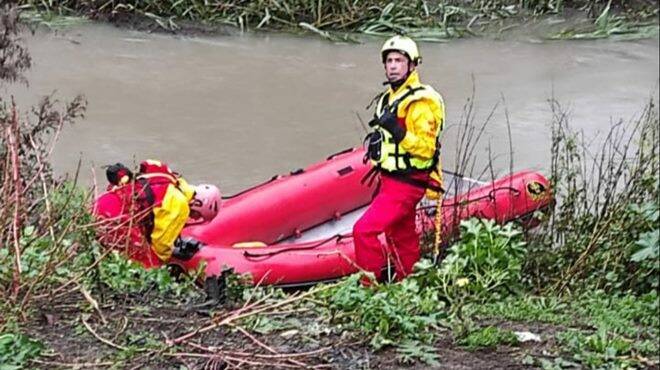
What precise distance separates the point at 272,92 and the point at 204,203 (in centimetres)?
616

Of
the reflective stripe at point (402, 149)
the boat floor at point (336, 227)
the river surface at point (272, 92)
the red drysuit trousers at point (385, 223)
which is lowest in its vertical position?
the river surface at point (272, 92)

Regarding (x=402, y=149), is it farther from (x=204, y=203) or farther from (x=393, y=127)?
(x=204, y=203)

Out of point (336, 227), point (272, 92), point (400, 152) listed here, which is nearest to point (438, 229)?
point (400, 152)

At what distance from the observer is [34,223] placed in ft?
14.8

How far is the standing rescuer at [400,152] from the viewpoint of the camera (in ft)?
19.0

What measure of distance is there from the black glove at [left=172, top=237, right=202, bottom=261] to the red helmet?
204 mm

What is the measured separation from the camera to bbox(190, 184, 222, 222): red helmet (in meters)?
5.62

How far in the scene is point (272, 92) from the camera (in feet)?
38.4

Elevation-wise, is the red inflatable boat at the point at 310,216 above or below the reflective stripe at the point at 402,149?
below

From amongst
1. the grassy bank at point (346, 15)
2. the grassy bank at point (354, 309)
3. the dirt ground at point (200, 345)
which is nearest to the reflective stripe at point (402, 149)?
the grassy bank at point (354, 309)

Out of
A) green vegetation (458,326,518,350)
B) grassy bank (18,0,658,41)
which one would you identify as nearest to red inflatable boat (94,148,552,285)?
green vegetation (458,326,518,350)

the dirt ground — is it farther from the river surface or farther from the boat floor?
the river surface

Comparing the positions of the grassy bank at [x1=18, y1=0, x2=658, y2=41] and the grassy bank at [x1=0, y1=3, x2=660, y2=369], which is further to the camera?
Result: the grassy bank at [x1=18, y1=0, x2=658, y2=41]

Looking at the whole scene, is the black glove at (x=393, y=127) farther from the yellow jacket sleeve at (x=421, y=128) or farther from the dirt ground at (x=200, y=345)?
the dirt ground at (x=200, y=345)
